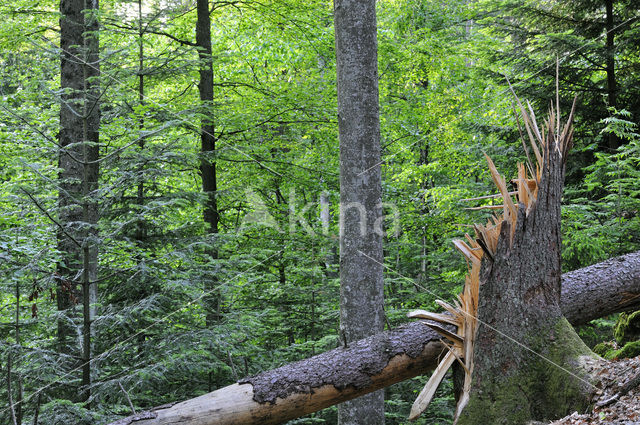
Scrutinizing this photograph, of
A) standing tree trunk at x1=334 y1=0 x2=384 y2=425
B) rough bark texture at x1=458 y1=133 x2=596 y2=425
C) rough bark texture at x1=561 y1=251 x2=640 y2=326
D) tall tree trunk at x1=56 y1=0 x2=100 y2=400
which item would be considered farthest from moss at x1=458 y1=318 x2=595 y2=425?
tall tree trunk at x1=56 y1=0 x2=100 y2=400

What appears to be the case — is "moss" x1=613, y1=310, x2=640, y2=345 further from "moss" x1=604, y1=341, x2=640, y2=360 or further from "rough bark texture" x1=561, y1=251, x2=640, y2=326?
"moss" x1=604, y1=341, x2=640, y2=360

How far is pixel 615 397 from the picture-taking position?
102 inches

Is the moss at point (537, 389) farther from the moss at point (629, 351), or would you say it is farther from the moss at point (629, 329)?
the moss at point (629, 329)

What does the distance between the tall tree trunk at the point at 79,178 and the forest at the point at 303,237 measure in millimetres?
40

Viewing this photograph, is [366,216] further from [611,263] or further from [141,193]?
[141,193]

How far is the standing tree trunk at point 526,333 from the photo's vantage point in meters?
2.88

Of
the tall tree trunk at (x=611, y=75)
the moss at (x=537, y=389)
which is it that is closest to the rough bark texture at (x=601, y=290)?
the moss at (x=537, y=389)

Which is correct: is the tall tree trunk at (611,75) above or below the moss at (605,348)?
above

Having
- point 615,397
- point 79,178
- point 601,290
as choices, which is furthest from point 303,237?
point 615,397

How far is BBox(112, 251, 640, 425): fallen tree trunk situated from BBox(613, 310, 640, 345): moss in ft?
4.62

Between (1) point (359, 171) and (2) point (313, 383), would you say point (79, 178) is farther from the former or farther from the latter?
(2) point (313, 383)

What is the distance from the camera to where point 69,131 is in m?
7.01

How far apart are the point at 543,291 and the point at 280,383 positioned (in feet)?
5.49

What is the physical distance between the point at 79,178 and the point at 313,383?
489 cm
